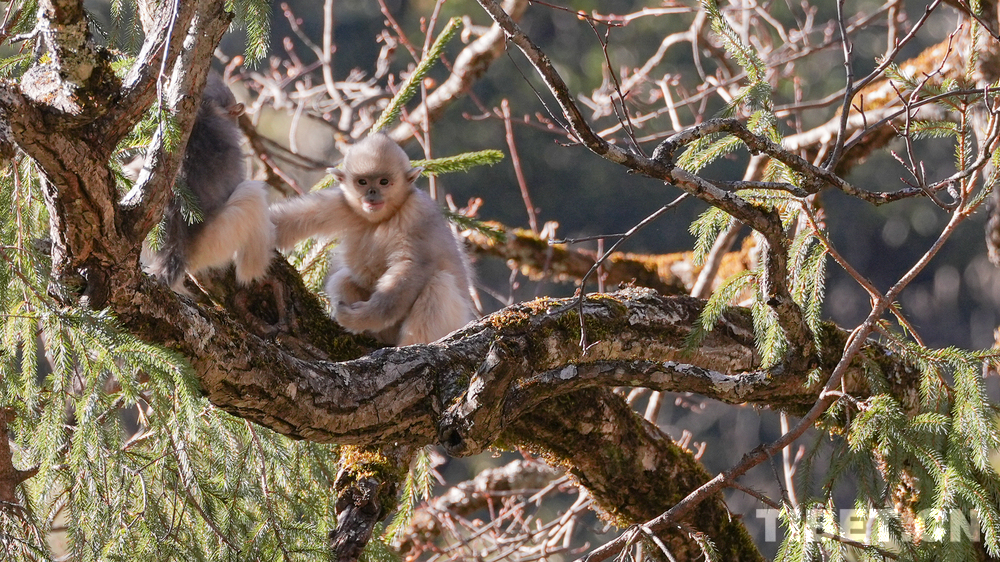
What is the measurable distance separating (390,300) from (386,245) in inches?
15.4

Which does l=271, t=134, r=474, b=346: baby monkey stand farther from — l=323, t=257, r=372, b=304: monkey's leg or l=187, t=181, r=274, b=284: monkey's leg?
l=187, t=181, r=274, b=284: monkey's leg

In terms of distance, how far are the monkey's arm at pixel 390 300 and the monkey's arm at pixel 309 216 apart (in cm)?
38

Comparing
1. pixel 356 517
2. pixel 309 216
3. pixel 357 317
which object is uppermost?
pixel 309 216

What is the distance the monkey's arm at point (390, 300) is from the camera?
12.5 feet

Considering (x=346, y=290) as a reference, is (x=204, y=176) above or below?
above

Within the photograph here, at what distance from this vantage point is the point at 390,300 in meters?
3.90

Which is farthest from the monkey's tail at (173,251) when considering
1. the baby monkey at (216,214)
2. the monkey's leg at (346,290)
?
the monkey's leg at (346,290)

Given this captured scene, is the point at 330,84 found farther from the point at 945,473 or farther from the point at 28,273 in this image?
the point at 945,473

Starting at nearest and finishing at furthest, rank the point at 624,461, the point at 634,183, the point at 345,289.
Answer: the point at 624,461, the point at 345,289, the point at 634,183

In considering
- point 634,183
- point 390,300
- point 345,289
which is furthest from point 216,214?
point 634,183

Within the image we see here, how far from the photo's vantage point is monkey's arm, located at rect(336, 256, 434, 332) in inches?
150

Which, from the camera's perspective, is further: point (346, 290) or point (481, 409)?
point (346, 290)

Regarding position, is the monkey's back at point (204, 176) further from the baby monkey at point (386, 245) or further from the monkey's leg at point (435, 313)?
the monkey's leg at point (435, 313)

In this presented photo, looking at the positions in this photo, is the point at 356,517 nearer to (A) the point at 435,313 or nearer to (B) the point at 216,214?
(A) the point at 435,313
